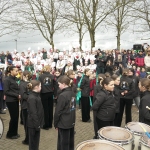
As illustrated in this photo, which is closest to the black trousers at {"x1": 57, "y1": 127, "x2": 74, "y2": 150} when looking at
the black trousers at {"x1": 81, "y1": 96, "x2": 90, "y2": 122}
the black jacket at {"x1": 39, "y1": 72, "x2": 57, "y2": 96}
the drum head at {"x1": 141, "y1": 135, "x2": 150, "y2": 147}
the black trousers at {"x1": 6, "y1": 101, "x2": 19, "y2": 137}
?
the drum head at {"x1": 141, "y1": 135, "x2": 150, "y2": 147}

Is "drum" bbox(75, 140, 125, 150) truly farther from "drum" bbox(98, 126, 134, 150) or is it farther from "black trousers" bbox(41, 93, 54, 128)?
"black trousers" bbox(41, 93, 54, 128)

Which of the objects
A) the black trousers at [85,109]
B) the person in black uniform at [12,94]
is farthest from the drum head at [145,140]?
the black trousers at [85,109]

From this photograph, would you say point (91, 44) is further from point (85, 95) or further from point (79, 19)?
point (85, 95)

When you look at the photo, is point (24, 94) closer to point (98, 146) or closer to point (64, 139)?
point (64, 139)

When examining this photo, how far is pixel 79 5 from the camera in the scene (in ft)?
61.9

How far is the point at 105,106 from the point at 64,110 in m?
0.99

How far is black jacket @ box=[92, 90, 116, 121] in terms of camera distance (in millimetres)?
4609

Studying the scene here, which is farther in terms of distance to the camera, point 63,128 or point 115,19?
point 115,19

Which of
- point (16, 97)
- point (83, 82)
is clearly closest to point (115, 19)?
point (83, 82)

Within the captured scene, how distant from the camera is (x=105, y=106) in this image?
467 centimetres

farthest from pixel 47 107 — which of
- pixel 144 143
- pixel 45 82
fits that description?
pixel 144 143

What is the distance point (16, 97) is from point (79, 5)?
1517cm

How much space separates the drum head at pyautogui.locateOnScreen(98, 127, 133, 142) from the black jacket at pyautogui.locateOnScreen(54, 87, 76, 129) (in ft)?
2.68

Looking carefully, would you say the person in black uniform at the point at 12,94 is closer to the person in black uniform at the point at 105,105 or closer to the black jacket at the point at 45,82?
the black jacket at the point at 45,82
